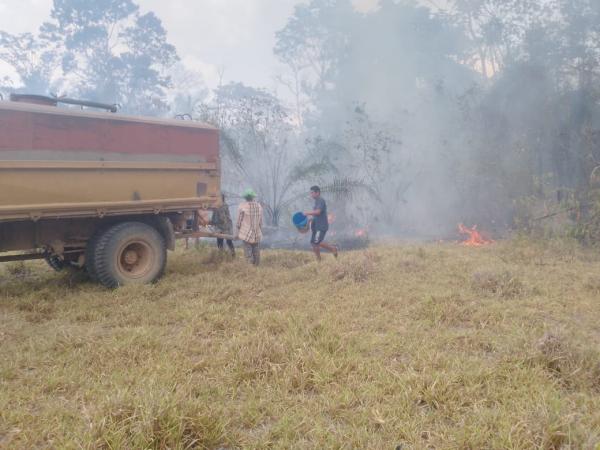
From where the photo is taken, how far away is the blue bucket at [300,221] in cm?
939

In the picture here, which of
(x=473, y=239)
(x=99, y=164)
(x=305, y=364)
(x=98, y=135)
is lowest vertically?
(x=305, y=364)

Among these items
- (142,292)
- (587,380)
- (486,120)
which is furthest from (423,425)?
(486,120)

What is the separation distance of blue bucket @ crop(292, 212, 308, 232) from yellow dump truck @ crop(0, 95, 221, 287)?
6.90 feet

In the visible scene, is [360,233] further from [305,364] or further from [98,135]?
[305,364]

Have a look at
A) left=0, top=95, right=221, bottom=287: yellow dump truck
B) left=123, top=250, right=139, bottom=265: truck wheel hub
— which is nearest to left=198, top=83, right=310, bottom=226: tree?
left=0, top=95, right=221, bottom=287: yellow dump truck

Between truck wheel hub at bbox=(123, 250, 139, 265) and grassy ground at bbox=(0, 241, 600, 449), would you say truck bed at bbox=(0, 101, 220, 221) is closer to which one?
truck wheel hub at bbox=(123, 250, 139, 265)

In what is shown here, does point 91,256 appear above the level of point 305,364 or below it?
above

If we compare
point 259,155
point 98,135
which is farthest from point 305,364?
point 259,155

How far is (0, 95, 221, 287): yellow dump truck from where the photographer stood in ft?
19.2

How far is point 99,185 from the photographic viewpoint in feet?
21.4

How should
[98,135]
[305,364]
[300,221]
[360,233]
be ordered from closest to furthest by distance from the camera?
[305,364], [98,135], [300,221], [360,233]

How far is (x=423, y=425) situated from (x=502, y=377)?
1047 mm

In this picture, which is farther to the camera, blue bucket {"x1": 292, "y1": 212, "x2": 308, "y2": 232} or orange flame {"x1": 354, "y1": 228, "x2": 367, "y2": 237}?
orange flame {"x1": 354, "y1": 228, "x2": 367, "y2": 237}

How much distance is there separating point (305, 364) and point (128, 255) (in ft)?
14.4
